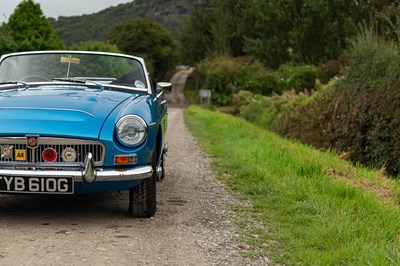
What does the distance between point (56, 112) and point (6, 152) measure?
1.72 feet

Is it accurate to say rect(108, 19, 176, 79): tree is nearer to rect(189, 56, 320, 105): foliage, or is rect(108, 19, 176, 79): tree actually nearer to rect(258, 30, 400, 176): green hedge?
rect(189, 56, 320, 105): foliage

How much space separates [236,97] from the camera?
3797 centimetres

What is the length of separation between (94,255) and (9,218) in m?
1.42

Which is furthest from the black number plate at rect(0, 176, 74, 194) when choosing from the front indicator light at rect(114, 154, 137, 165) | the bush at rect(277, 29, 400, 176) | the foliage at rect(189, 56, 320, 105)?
the foliage at rect(189, 56, 320, 105)

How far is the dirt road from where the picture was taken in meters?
4.02

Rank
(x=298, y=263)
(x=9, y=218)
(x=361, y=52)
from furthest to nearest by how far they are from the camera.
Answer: (x=361, y=52)
(x=9, y=218)
(x=298, y=263)

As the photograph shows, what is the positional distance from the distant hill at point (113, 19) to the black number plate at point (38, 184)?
391 feet

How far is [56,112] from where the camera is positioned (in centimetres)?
496

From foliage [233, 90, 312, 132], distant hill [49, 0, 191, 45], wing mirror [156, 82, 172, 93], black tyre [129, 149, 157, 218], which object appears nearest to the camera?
black tyre [129, 149, 157, 218]

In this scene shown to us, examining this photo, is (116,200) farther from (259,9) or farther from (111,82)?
(259,9)

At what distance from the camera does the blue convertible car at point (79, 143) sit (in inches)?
185

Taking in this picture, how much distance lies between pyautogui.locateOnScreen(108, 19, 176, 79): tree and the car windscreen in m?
67.2

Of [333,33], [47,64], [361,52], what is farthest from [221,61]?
[47,64]

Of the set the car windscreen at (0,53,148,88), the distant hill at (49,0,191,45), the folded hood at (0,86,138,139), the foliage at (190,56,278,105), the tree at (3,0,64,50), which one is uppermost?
the distant hill at (49,0,191,45)
